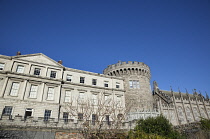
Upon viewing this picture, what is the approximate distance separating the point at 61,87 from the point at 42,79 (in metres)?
3.59

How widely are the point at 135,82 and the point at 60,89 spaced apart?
17.8 m

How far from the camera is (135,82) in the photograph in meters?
36.2

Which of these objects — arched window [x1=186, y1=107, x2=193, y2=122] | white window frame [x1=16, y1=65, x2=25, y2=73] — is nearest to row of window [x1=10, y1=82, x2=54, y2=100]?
white window frame [x1=16, y1=65, x2=25, y2=73]

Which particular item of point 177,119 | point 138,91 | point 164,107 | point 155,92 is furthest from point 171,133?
point 155,92

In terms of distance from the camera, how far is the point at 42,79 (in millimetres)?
25938

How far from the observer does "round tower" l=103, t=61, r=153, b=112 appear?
33831 millimetres

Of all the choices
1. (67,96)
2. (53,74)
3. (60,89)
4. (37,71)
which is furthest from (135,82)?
(37,71)

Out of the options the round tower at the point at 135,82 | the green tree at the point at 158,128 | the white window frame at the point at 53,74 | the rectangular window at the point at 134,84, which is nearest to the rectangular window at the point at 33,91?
the white window frame at the point at 53,74

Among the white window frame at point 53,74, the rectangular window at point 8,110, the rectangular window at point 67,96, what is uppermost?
the white window frame at point 53,74

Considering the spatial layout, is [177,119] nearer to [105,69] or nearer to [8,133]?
[105,69]

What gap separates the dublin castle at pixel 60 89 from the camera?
75.4 feet

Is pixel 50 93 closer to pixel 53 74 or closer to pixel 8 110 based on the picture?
pixel 53 74

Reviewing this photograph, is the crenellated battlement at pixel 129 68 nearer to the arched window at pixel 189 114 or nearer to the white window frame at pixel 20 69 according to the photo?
the arched window at pixel 189 114

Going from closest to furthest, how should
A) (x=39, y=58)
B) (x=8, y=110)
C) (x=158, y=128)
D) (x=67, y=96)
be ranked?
1. (x=158, y=128)
2. (x=8, y=110)
3. (x=39, y=58)
4. (x=67, y=96)
